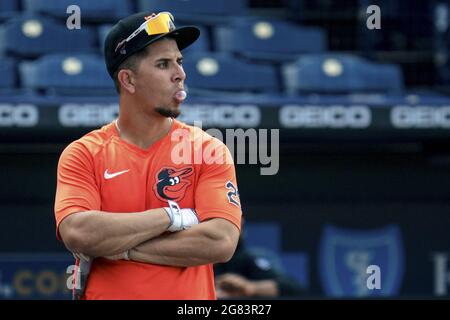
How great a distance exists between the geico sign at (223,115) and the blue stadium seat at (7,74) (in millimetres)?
1521

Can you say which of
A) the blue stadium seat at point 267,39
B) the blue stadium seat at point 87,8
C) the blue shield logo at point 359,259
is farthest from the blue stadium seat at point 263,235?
the blue stadium seat at point 87,8

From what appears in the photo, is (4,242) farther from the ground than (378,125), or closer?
closer

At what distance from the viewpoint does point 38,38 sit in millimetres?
8289

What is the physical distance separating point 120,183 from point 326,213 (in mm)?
4429

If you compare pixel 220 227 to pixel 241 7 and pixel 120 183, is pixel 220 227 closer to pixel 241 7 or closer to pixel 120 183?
pixel 120 183

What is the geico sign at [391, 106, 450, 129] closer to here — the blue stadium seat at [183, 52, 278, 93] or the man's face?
the blue stadium seat at [183, 52, 278, 93]

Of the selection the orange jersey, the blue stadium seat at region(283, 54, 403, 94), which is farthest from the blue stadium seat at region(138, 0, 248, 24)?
the orange jersey

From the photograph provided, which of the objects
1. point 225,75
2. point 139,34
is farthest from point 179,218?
point 225,75

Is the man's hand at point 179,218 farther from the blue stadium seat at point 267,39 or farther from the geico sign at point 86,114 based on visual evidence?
the blue stadium seat at point 267,39

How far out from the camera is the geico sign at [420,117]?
7355 millimetres

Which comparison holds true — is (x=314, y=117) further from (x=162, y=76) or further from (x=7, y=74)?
(x=162, y=76)

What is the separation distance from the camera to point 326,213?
307 inches

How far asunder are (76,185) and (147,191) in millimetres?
236
